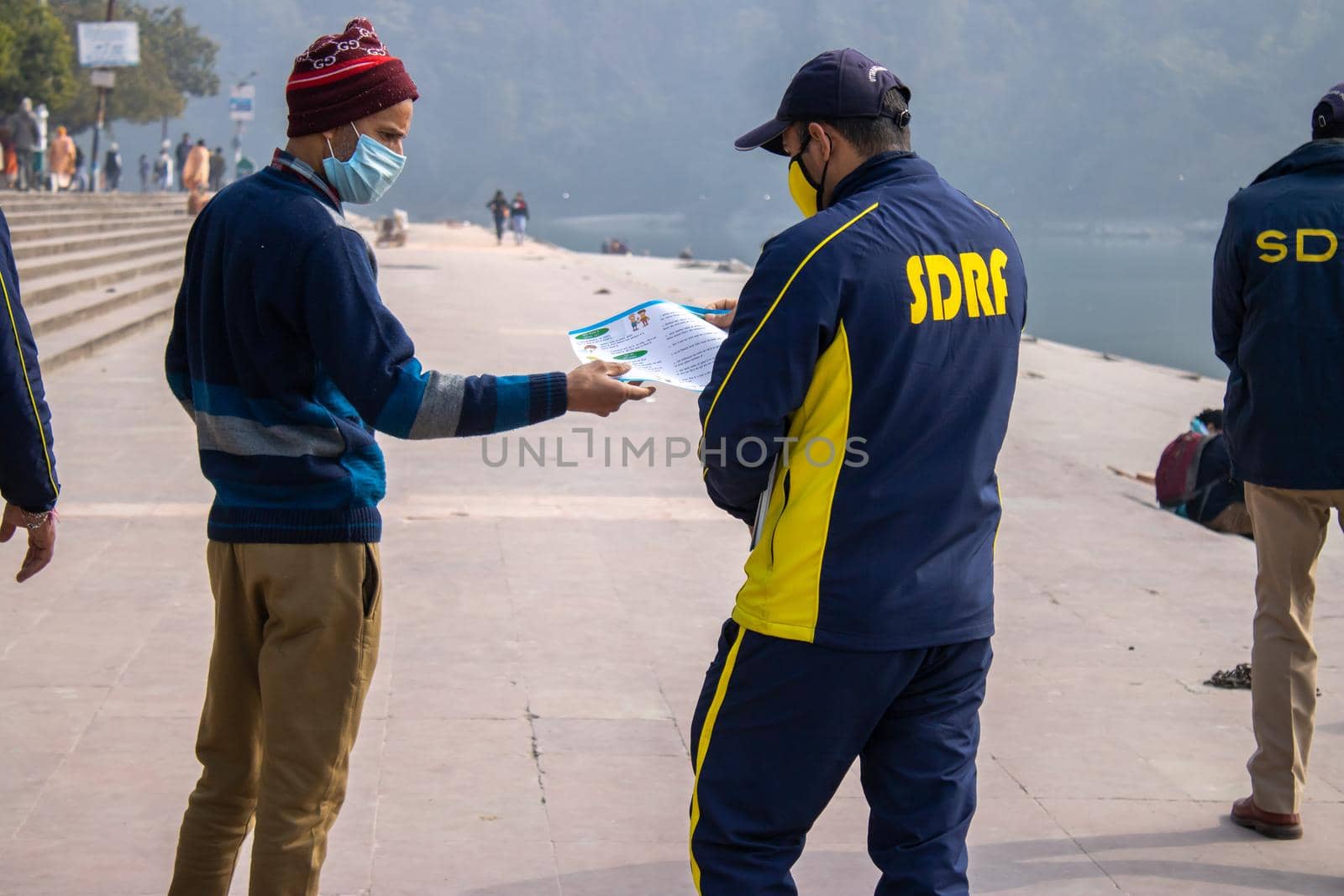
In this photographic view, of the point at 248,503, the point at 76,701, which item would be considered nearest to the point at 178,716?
the point at 76,701

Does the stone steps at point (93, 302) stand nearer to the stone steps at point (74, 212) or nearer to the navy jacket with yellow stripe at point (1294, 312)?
the stone steps at point (74, 212)

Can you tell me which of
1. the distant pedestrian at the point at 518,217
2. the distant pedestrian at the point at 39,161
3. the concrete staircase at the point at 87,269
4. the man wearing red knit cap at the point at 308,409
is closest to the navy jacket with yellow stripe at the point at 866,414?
the man wearing red knit cap at the point at 308,409

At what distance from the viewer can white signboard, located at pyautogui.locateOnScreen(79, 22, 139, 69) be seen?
4438cm

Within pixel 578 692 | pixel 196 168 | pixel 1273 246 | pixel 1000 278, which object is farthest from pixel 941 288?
pixel 196 168

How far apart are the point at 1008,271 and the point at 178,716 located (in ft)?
10.3

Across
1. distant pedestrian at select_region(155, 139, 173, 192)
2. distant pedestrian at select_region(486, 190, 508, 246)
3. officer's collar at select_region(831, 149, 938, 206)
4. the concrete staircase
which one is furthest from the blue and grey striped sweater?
distant pedestrian at select_region(155, 139, 173, 192)

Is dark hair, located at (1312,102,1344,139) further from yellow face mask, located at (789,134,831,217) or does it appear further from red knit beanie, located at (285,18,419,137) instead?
red knit beanie, located at (285,18,419,137)

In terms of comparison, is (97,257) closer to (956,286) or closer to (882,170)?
(882,170)

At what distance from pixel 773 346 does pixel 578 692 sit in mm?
2839

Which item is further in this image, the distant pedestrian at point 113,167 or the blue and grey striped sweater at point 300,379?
the distant pedestrian at point 113,167

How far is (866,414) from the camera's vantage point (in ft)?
8.34

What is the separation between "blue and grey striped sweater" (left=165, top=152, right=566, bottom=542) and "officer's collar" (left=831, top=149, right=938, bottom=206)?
0.67 meters

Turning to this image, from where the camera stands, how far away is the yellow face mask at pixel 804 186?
9.04 feet

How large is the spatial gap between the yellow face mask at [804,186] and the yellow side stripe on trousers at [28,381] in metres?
1.66
